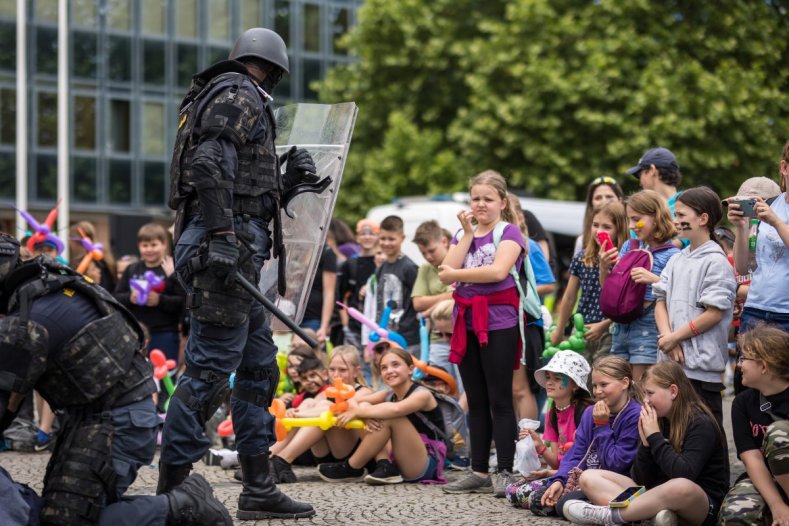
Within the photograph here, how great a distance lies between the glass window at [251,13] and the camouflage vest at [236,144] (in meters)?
32.6

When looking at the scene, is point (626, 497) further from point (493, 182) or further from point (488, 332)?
point (493, 182)

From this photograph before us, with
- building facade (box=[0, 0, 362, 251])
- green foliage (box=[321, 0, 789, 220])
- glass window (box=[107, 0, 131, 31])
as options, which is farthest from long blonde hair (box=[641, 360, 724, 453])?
glass window (box=[107, 0, 131, 31])

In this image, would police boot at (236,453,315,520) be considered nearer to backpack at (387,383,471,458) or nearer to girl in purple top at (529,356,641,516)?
girl in purple top at (529,356,641,516)

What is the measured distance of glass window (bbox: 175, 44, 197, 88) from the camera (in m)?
36.8

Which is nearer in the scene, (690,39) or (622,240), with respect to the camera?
(622,240)

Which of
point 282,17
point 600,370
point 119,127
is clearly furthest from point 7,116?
point 600,370

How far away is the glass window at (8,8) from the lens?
109 ft

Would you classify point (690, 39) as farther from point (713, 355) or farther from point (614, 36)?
point (713, 355)

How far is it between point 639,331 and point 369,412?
70.5 inches

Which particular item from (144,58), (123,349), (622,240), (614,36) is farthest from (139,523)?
(144,58)

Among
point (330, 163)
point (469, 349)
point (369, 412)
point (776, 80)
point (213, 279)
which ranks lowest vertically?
point (369, 412)

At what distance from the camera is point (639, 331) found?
728 cm

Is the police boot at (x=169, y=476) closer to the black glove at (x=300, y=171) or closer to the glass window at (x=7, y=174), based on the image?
the black glove at (x=300, y=171)

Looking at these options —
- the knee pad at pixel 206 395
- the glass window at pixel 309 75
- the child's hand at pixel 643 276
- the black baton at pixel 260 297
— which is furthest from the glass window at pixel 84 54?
the knee pad at pixel 206 395
